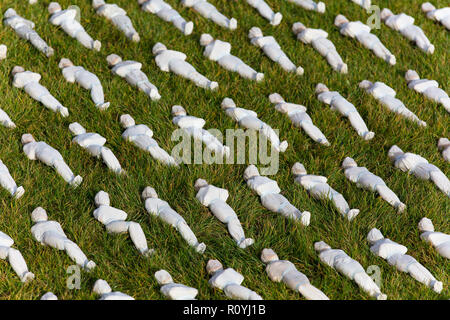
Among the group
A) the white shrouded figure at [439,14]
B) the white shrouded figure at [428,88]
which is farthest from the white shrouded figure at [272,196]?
the white shrouded figure at [439,14]

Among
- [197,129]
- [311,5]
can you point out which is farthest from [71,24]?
[311,5]

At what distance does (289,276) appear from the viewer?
339cm

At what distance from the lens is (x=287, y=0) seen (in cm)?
542

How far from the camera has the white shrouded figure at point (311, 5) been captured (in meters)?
5.31

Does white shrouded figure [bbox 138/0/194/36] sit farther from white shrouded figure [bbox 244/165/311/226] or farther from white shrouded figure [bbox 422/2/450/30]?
white shrouded figure [bbox 422/2/450/30]

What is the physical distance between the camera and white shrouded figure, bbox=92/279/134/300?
3268 millimetres

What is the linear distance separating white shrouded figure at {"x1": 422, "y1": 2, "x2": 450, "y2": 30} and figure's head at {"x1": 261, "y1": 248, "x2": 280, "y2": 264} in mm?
2759

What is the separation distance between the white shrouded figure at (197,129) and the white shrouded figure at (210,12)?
106 cm

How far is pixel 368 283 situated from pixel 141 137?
1547 mm

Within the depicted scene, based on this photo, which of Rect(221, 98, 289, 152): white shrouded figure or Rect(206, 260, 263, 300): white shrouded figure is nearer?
Rect(206, 260, 263, 300): white shrouded figure

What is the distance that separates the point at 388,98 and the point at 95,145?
186 centimetres

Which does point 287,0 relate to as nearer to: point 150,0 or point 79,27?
point 150,0

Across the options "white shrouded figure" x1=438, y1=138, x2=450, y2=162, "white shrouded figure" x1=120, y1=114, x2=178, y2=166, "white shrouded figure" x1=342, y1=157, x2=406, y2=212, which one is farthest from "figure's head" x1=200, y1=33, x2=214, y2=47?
"white shrouded figure" x1=438, y1=138, x2=450, y2=162

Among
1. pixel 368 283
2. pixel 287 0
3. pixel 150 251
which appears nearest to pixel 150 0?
pixel 287 0
